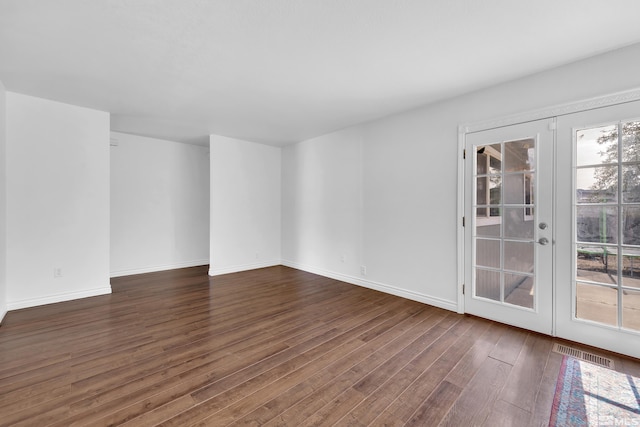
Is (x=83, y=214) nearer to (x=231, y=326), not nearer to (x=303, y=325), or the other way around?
(x=231, y=326)

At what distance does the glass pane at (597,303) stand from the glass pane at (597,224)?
436 millimetres

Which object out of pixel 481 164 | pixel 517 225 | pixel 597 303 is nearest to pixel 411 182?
pixel 481 164

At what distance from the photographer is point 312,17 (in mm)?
1988

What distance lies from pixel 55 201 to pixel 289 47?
370cm

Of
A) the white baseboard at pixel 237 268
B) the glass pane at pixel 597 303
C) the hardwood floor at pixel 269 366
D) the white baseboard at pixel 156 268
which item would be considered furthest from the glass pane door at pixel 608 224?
the white baseboard at pixel 156 268

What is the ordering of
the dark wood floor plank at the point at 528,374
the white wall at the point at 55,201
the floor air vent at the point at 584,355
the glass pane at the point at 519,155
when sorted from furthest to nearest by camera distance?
the white wall at the point at 55,201 → the glass pane at the point at 519,155 → the floor air vent at the point at 584,355 → the dark wood floor plank at the point at 528,374

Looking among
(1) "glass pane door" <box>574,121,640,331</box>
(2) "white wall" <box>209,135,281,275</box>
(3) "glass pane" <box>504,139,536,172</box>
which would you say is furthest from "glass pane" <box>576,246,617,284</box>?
(2) "white wall" <box>209,135,281,275</box>

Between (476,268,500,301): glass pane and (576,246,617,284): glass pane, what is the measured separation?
2.26ft

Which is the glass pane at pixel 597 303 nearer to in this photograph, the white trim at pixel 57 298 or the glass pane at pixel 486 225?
the glass pane at pixel 486 225

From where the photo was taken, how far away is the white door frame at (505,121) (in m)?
2.38

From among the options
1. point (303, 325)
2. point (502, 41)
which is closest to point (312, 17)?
point (502, 41)

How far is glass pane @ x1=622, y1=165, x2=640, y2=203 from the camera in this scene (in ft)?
7.53

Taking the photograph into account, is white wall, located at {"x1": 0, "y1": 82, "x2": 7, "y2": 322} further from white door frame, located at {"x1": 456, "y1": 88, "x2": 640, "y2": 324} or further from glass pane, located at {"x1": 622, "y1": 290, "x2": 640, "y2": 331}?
glass pane, located at {"x1": 622, "y1": 290, "x2": 640, "y2": 331}

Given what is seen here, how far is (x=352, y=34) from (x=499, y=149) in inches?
80.9
